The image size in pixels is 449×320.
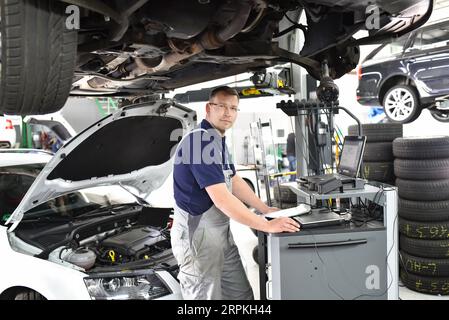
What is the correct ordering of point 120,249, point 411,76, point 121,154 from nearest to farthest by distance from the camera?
point 120,249 < point 121,154 < point 411,76

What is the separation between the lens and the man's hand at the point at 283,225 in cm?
182

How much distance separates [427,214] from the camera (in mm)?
3127

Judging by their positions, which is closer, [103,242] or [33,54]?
[33,54]

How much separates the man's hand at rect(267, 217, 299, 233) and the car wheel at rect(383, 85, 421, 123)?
4.28m

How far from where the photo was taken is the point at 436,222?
3131 mm

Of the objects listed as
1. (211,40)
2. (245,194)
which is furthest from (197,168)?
(211,40)

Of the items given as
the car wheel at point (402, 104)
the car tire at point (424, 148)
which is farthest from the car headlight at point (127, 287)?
the car wheel at point (402, 104)

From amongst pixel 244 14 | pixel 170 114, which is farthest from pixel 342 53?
pixel 170 114

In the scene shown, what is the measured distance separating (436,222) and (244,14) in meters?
2.30

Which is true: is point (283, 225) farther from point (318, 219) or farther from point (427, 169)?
point (427, 169)

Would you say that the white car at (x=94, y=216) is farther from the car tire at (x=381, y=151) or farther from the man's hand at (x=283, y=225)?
the car tire at (x=381, y=151)

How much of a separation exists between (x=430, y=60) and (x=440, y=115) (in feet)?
4.30

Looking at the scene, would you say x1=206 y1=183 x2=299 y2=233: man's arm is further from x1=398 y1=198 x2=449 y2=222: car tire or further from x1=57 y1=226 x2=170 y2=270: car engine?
x1=398 y1=198 x2=449 y2=222: car tire

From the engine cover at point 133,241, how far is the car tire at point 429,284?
2083 mm
